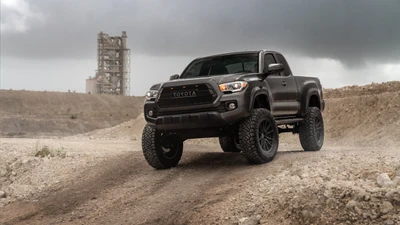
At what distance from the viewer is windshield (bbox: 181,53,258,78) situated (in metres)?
10.8

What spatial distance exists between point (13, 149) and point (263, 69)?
9244 millimetres

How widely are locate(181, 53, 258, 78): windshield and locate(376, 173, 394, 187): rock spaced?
4181mm

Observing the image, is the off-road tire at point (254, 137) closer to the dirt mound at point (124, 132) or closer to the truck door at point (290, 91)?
the truck door at point (290, 91)

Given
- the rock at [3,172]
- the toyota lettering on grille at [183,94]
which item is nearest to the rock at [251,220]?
the toyota lettering on grille at [183,94]

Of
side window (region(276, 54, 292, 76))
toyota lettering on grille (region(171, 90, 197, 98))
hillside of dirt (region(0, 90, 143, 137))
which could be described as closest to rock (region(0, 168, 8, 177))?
toyota lettering on grille (region(171, 90, 197, 98))

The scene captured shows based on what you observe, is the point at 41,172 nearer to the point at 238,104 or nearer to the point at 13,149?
the point at 13,149

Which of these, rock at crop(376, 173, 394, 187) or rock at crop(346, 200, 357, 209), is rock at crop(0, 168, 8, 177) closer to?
rock at crop(346, 200, 357, 209)

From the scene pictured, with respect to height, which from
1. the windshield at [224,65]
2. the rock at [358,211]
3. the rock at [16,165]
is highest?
the windshield at [224,65]

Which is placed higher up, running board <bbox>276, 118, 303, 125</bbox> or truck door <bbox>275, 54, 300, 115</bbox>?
truck door <bbox>275, 54, 300, 115</bbox>

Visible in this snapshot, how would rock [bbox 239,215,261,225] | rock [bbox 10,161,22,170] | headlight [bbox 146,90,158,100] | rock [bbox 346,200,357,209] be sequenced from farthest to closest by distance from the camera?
rock [bbox 10,161,22,170]
headlight [bbox 146,90,158,100]
rock [bbox 239,215,261,225]
rock [bbox 346,200,357,209]

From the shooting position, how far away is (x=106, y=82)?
218 ft

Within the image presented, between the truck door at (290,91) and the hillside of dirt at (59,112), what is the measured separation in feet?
112

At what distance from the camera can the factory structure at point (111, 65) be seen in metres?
65.3

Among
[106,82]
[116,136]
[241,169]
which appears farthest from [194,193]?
[106,82]
